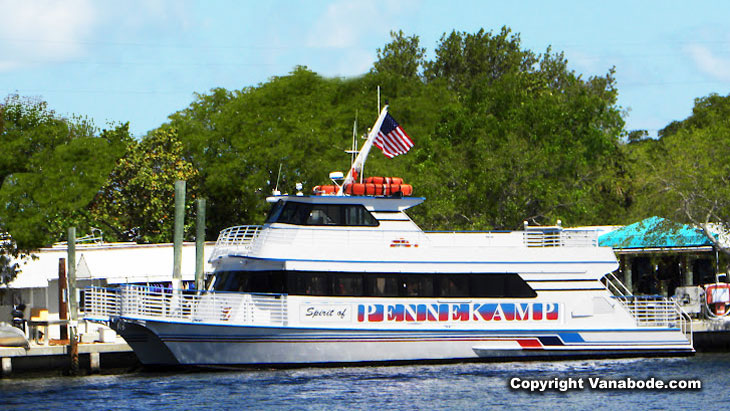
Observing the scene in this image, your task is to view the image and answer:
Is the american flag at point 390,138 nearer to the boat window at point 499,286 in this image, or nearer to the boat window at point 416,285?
the boat window at point 416,285

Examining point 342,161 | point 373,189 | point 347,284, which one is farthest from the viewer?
point 342,161

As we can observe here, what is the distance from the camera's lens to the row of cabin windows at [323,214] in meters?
29.9

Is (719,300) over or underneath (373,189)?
underneath

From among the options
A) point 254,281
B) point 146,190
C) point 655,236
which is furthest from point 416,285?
point 146,190

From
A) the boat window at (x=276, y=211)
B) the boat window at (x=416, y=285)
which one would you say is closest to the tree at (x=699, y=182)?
the boat window at (x=416, y=285)

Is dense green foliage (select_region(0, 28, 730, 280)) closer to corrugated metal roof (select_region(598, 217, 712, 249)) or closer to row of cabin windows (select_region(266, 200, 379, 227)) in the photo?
corrugated metal roof (select_region(598, 217, 712, 249))

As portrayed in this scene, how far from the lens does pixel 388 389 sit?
25984mm

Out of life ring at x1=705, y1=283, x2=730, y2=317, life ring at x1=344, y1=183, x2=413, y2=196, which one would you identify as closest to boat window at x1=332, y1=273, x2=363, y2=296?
life ring at x1=344, y1=183, x2=413, y2=196

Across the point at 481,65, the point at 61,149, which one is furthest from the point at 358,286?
the point at 481,65

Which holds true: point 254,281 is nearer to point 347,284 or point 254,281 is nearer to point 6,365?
point 347,284

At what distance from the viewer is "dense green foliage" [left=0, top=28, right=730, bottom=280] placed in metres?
36.0

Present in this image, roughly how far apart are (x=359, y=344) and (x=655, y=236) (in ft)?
40.9

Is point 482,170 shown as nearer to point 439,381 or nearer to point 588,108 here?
point 588,108

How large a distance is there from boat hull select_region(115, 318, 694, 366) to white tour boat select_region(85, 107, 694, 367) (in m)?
0.03
